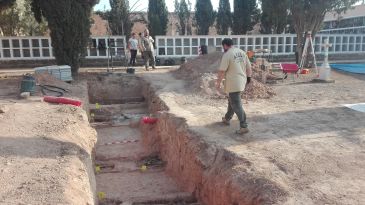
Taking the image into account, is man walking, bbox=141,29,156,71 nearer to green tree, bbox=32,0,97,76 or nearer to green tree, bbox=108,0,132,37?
green tree, bbox=32,0,97,76

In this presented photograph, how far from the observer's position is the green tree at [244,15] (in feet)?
78.8

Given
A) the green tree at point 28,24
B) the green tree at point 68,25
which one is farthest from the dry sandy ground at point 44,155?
the green tree at point 28,24

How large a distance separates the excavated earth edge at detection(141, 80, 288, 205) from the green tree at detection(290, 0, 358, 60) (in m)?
9.80

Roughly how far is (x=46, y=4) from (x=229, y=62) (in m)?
9.33

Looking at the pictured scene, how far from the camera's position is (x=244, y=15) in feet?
79.0

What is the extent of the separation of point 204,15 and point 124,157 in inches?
729

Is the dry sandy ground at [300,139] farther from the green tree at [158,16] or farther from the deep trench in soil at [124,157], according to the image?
the green tree at [158,16]

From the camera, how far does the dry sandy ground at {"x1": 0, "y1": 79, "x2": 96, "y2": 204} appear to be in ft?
13.2

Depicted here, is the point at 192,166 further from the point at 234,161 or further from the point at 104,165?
the point at 104,165

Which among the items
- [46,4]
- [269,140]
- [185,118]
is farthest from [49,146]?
[46,4]

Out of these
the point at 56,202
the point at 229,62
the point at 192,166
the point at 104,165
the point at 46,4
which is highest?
the point at 46,4

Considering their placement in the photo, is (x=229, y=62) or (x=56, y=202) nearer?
(x=56, y=202)

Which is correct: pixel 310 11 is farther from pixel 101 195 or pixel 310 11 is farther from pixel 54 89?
pixel 101 195

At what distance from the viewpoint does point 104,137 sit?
950 cm
